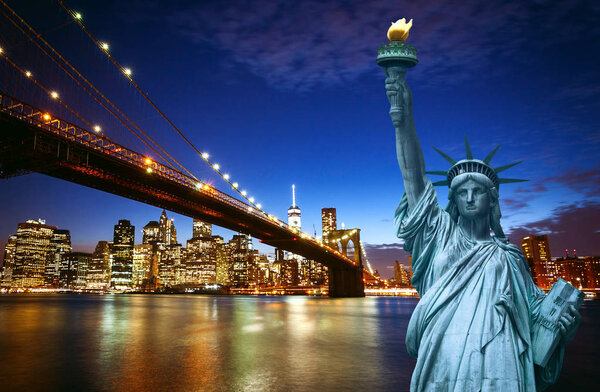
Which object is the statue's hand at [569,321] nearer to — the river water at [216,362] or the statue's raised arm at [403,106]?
the statue's raised arm at [403,106]

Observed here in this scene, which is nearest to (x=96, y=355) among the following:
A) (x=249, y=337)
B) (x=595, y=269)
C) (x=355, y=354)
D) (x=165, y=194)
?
(x=249, y=337)

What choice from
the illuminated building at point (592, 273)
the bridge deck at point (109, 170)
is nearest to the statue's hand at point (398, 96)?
the bridge deck at point (109, 170)

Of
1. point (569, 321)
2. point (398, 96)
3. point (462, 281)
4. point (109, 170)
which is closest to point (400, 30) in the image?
point (398, 96)

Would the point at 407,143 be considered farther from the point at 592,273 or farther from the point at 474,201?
the point at 592,273

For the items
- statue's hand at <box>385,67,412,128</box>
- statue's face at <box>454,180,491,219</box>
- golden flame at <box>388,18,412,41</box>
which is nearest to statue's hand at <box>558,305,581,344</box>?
statue's face at <box>454,180,491,219</box>

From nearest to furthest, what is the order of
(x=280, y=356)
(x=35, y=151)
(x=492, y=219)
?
(x=492, y=219) → (x=280, y=356) → (x=35, y=151)

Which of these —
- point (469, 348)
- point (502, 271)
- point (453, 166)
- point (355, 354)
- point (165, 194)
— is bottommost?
point (355, 354)

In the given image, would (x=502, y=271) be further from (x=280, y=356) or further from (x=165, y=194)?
(x=165, y=194)
